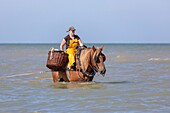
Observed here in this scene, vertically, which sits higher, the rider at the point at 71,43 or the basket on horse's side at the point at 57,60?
the rider at the point at 71,43

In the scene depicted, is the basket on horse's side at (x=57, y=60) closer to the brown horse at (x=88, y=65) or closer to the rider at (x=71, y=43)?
the rider at (x=71, y=43)

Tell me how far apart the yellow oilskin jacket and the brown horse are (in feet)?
0.52

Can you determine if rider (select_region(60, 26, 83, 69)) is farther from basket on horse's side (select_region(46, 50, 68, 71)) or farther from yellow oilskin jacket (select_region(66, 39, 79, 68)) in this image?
basket on horse's side (select_region(46, 50, 68, 71))

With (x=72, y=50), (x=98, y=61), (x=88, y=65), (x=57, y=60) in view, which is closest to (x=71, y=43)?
(x=72, y=50)

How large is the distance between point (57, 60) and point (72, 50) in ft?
1.70

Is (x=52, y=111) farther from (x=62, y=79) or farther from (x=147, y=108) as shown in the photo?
(x=62, y=79)

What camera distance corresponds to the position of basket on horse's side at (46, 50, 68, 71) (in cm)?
1281

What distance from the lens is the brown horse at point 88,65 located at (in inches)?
A: 499

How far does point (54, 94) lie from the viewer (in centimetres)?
1130

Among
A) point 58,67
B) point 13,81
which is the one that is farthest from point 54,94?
point 13,81

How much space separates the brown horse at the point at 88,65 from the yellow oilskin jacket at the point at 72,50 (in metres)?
0.16

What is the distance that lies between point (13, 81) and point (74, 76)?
8.54 feet

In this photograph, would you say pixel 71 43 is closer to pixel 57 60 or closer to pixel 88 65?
pixel 57 60

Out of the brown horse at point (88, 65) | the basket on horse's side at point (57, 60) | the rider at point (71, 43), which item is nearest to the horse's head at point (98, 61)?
the brown horse at point (88, 65)
